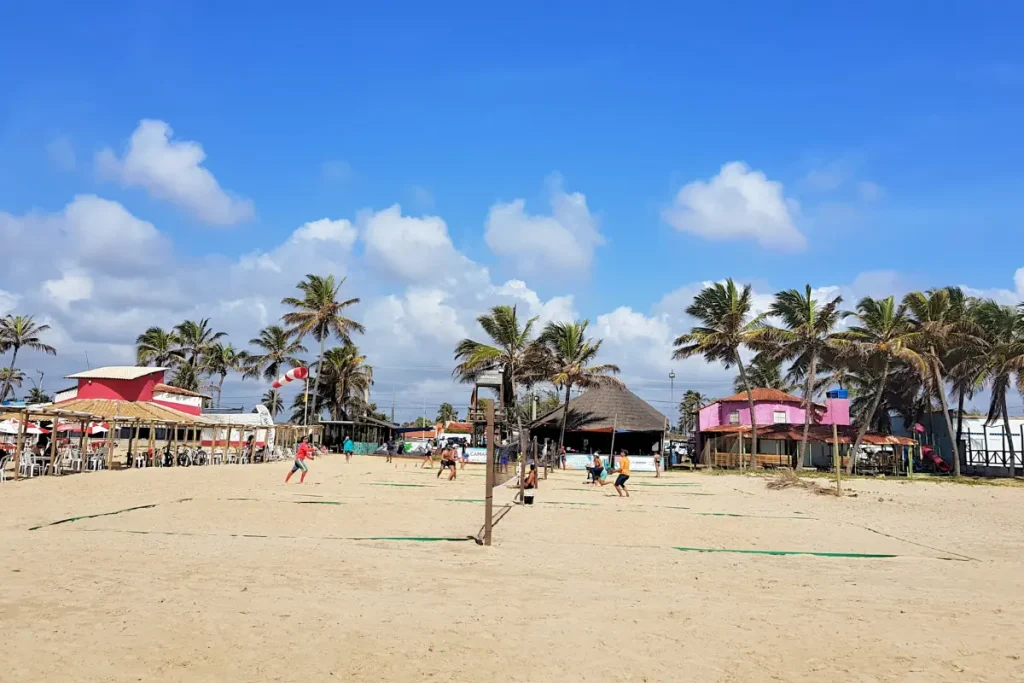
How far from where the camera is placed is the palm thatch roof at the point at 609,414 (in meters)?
43.3

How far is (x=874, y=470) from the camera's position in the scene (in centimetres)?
3631

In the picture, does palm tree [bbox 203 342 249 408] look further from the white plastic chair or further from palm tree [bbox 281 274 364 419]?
the white plastic chair

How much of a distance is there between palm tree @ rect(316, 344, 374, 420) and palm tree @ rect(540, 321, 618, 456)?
23.2 metres

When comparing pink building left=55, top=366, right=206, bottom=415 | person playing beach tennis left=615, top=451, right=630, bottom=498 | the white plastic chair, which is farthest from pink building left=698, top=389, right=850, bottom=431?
the white plastic chair

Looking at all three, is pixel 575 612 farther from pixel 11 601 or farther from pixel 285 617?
pixel 11 601

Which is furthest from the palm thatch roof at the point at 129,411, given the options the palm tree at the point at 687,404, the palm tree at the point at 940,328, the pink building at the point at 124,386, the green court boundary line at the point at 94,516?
the palm tree at the point at 687,404

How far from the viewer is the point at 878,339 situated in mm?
36625

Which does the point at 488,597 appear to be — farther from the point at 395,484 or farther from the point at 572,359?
the point at 572,359

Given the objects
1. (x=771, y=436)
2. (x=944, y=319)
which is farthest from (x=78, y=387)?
(x=944, y=319)

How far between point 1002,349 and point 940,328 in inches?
103

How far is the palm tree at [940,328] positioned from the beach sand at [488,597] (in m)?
22.4

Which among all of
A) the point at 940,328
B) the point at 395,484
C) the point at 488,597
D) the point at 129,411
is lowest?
the point at 488,597

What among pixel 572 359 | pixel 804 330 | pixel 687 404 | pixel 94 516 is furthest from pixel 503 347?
pixel 687 404

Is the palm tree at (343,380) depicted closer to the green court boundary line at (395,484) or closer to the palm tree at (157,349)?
the palm tree at (157,349)
